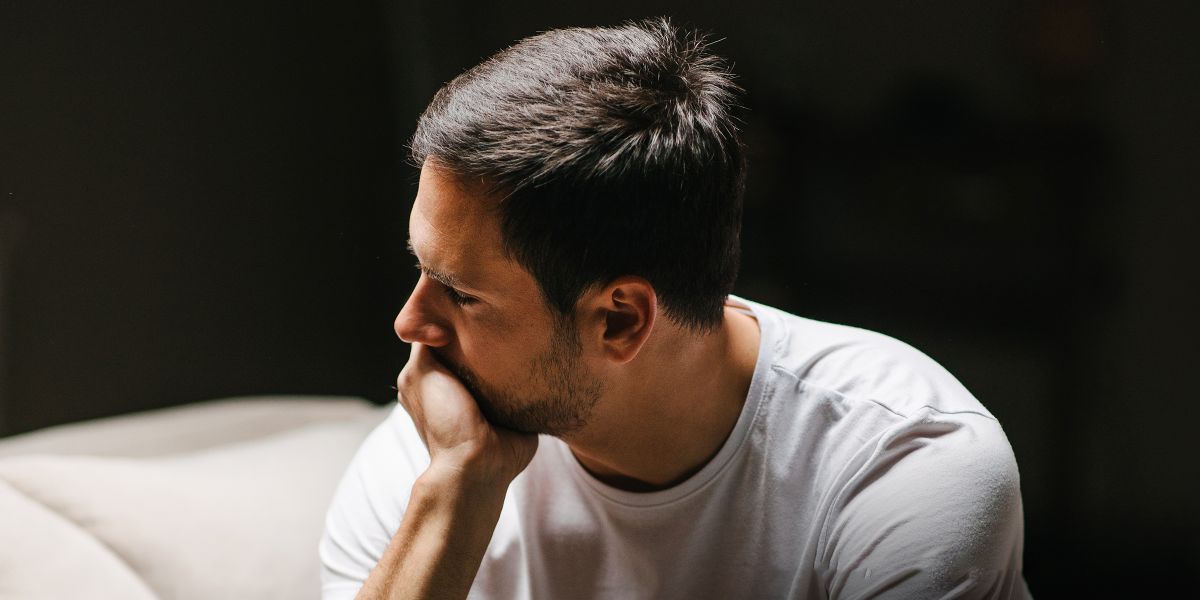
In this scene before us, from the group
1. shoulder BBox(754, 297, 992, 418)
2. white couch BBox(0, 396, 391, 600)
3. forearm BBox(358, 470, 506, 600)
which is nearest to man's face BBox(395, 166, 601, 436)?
forearm BBox(358, 470, 506, 600)

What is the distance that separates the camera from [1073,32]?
4.39 ft

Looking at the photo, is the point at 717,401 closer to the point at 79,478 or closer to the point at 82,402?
the point at 79,478

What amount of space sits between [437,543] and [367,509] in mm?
208

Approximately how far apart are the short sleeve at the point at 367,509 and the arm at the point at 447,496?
4.8 inches

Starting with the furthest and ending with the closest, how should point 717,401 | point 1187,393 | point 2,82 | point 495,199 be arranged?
point 1187,393 < point 2,82 < point 717,401 < point 495,199

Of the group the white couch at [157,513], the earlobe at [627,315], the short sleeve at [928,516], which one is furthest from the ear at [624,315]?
the white couch at [157,513]

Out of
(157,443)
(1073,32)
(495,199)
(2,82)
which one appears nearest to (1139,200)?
(1073,32)

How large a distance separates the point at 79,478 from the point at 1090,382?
54.3 inches

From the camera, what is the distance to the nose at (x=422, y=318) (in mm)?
1040

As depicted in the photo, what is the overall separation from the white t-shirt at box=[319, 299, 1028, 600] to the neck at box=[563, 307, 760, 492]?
30 mm

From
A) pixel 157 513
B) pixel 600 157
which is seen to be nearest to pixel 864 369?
pixel 600 157

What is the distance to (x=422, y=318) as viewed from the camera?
1.05m

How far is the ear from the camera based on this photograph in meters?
1.02

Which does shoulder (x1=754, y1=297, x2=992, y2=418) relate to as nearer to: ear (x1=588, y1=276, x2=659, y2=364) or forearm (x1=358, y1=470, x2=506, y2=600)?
ear (x1=588, y1=276, x2=659, y2=364)
